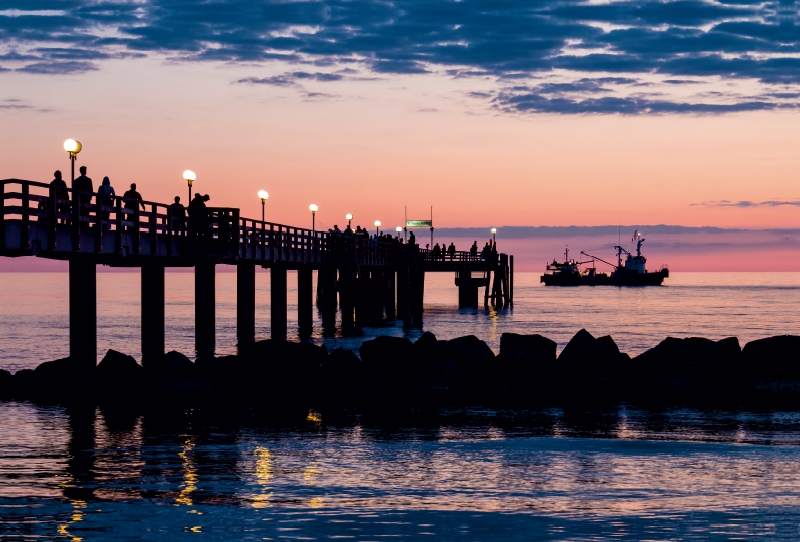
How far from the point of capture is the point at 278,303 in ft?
165

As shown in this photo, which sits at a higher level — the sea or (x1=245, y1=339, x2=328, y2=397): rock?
(x1=245, y1=339, x2=328, y2=397): rock

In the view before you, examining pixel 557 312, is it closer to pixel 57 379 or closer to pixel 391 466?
pixel 57 379

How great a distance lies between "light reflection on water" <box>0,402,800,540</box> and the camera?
15594 millimetres

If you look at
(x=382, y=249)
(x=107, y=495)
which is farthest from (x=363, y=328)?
(x=107, y=495)

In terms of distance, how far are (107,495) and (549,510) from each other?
7.00 m

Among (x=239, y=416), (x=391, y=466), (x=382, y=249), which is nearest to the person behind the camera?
(x=391, y=466)

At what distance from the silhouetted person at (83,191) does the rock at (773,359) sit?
60.6 ft

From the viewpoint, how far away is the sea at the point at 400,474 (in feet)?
50.9

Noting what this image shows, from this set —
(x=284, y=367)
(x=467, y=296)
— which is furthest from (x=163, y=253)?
(x=467, y=296)

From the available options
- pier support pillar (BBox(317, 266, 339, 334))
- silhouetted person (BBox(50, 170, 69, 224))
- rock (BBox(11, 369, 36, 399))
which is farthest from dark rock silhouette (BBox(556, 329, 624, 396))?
pier support pillar (BBox(317, 266, 339, 334))

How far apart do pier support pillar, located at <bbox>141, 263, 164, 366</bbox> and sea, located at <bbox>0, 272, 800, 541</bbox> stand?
21.5ft

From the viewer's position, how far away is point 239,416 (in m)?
26.2

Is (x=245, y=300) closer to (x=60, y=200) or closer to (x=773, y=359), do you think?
(x=60, y=200)

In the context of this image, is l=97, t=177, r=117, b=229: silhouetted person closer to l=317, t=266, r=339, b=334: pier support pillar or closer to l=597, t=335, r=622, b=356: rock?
l=597, t=335, r=622, b=356: rock
